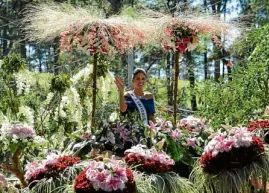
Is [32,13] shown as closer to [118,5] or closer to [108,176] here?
[108,176]

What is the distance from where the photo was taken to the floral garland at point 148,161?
7.67 feet

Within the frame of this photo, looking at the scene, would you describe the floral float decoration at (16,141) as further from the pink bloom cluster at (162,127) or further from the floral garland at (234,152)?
the floral garland at (234,152)

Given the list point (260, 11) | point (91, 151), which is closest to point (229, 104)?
point (91, 151)

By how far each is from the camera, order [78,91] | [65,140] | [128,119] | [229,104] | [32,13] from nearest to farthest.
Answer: [128,119]
[65,140]
[32,13]
[78,91]
[229,104]

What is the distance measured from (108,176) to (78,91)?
2585 mm

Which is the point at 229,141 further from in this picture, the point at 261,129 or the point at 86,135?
the point at 86,135

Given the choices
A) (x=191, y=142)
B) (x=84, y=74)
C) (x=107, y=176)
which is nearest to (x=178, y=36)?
(x=191, y=142)

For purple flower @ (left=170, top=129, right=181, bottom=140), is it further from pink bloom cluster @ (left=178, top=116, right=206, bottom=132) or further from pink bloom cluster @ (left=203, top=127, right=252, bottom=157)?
pink bloom cluster @ (left=203, top=127, right=252, bottom=157)

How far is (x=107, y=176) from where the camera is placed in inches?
79.0

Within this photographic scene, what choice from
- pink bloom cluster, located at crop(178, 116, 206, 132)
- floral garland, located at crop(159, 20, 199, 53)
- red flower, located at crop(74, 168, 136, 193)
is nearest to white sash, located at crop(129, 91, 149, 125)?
pink bloom cluster, located at crop(178, 116, 206, 132)

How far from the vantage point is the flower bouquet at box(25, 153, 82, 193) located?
2.27 meters

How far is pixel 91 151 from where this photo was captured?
277cm

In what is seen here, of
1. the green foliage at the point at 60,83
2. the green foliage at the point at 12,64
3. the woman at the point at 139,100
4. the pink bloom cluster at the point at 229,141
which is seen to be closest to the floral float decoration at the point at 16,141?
the woman at the point at 139,100

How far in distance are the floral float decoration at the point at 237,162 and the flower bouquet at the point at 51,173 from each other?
0.70 metres
